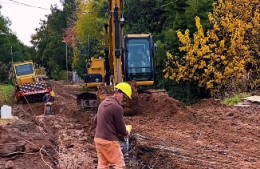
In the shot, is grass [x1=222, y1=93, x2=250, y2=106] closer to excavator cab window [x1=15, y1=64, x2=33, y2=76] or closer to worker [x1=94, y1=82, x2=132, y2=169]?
worker [x1=94, y1=82, x2=132, y2=169]

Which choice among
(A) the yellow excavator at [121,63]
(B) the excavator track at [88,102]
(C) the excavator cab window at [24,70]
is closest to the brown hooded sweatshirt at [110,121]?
(A) the yellow excavator at [121,63]

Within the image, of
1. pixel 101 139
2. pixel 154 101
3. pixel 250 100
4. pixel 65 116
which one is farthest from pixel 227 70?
pixel 101 139

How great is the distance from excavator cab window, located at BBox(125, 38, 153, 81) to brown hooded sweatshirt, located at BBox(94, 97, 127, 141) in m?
10.1

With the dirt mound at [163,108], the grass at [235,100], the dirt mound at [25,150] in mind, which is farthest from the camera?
the grass at [235,100]

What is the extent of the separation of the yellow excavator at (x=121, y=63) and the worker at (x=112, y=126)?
285 inches

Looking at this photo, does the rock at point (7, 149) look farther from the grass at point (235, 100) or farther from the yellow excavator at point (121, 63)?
the grass at point (235, 100)

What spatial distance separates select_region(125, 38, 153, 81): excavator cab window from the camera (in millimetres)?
16516

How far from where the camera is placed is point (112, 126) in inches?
255

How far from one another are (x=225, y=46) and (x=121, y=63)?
36.1 feet

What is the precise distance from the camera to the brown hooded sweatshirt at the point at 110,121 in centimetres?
635

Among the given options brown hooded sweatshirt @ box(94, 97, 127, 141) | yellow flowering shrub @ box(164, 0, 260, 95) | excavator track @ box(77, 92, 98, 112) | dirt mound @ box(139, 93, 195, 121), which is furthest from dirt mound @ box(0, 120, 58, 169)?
yellow flowering shrub @ box(164, 0, 260, 95)

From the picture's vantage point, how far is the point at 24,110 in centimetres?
2239

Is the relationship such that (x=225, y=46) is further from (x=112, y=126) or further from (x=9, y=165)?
(x=112, y=126)

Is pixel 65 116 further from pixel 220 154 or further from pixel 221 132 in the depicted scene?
pixel 220 154
